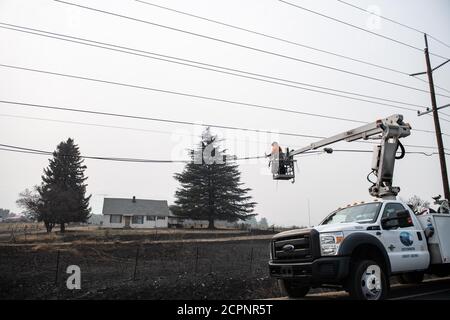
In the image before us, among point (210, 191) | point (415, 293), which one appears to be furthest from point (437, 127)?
point (210, 191)

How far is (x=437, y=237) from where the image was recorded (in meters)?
9.66

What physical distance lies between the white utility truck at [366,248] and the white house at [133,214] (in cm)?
5687

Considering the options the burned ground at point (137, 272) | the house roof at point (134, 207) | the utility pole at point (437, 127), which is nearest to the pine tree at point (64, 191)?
the house roof at point (134, 207)

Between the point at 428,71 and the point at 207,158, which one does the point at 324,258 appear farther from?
the point at 207,158

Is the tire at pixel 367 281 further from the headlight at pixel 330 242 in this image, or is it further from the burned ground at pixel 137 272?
the burned ground at pixel 137 272

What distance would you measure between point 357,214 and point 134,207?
59.1 meters

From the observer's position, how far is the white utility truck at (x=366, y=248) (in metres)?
7.71

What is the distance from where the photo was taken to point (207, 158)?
175 feet

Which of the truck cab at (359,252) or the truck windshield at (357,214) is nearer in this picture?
the truck cab at (359,252)

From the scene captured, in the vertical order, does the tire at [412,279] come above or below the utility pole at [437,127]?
below

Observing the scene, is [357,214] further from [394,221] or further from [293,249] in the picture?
[293,249]
